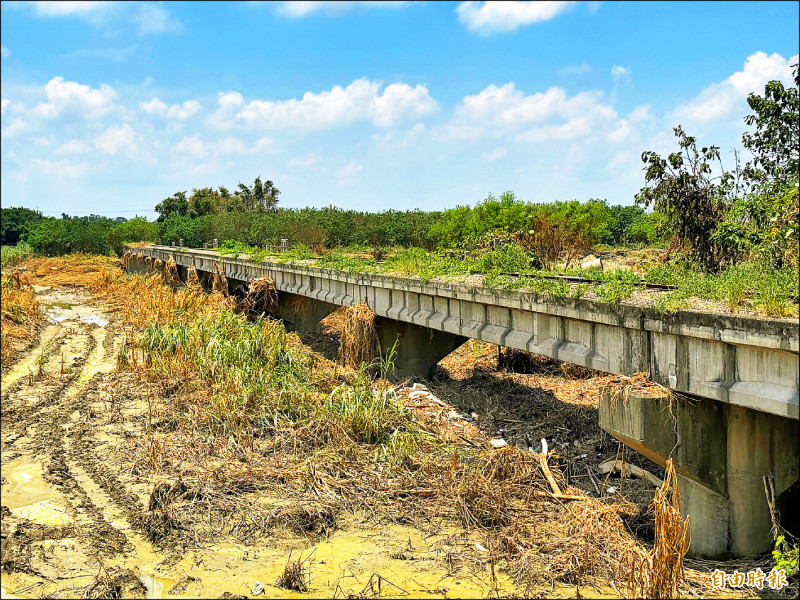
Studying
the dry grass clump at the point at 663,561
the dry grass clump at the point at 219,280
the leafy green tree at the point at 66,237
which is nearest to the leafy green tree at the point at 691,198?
the dry grass clump at the point at 663,561

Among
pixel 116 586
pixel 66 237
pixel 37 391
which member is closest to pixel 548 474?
pixel 116 586

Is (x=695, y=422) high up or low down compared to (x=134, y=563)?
up

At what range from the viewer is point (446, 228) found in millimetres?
31562

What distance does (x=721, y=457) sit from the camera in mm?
6918

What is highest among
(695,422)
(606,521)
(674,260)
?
(674,260)

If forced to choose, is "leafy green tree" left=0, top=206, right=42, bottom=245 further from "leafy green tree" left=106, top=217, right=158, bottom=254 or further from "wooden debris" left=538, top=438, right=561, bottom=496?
"wooden debris" left=538, top=438, right=561, bottom=496

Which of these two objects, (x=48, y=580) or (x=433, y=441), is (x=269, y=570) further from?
(x=433, y=441)

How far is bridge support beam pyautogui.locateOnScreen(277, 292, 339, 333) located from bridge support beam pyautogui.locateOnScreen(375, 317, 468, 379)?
6.05 meters

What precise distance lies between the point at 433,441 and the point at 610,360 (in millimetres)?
2689

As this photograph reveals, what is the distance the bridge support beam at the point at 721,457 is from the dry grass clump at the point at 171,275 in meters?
22.7

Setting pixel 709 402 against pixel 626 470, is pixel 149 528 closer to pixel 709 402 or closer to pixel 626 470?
pixel 709 402

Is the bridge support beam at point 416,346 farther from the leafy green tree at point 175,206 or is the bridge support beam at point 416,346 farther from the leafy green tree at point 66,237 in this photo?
the leafy green tree at point 175,206

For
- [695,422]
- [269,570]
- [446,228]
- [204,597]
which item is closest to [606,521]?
[695,422]

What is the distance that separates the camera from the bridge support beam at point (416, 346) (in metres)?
14.0
